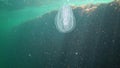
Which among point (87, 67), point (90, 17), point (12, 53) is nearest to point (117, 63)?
point (87, 67)

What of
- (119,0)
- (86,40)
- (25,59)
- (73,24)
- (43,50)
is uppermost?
(119,0)

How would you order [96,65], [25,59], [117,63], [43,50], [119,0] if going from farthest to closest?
[25,59], [43,50], [119,0], [96,65], [117,63]

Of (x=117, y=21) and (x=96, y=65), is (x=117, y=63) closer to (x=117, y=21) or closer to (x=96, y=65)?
(x=96, y=65)

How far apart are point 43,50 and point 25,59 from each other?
227 cm

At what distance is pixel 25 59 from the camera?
12844 mm

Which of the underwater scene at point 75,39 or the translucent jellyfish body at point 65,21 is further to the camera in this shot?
the translucent jellyfish body at point 65,21

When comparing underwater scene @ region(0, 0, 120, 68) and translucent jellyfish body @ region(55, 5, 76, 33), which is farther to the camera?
translucent jellyfish body @ region(55, 5, 76, 33)

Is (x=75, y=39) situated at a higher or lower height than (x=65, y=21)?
lower

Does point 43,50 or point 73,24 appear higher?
point 73,24

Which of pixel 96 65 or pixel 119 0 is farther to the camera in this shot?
pixel 119 0

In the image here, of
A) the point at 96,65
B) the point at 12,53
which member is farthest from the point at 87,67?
the point at 12,53

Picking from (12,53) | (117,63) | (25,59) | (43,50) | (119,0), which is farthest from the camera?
(12,53)

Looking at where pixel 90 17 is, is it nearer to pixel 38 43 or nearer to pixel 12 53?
pixel 38 43

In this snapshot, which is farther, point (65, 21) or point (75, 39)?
point (65, 21)
